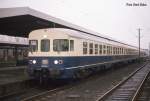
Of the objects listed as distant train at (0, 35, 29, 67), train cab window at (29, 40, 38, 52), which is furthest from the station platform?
distant train at (0, 35, 29, 67)

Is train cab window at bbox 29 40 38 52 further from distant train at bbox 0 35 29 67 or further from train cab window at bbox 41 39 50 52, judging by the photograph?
distant train at bbox 0 35 29 67

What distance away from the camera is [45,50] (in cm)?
1625

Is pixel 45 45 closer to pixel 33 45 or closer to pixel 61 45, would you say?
pixel 33 45

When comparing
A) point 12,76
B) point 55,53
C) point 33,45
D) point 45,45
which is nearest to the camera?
point 55,53

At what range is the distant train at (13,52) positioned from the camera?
33.1 m

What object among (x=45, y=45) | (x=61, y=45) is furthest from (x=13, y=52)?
(x=61, y=45)

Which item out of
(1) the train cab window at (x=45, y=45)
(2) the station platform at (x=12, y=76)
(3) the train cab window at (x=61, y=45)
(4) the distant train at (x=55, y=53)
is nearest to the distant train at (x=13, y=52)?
(2) the station platform at (x=12, y=76)

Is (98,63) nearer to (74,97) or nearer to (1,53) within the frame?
(74,97)

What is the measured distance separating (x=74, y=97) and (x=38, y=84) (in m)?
4.83

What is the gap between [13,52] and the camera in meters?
35.4

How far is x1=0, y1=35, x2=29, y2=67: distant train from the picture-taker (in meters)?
33.1

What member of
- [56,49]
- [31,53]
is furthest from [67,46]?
[31,53]

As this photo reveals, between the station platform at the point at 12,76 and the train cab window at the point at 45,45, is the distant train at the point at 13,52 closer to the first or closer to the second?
the station platform at the point at 12,76

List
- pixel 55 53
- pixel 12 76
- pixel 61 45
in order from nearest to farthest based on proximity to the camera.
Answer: pixel 55 53, pixel 61 45, pixel 12 76
